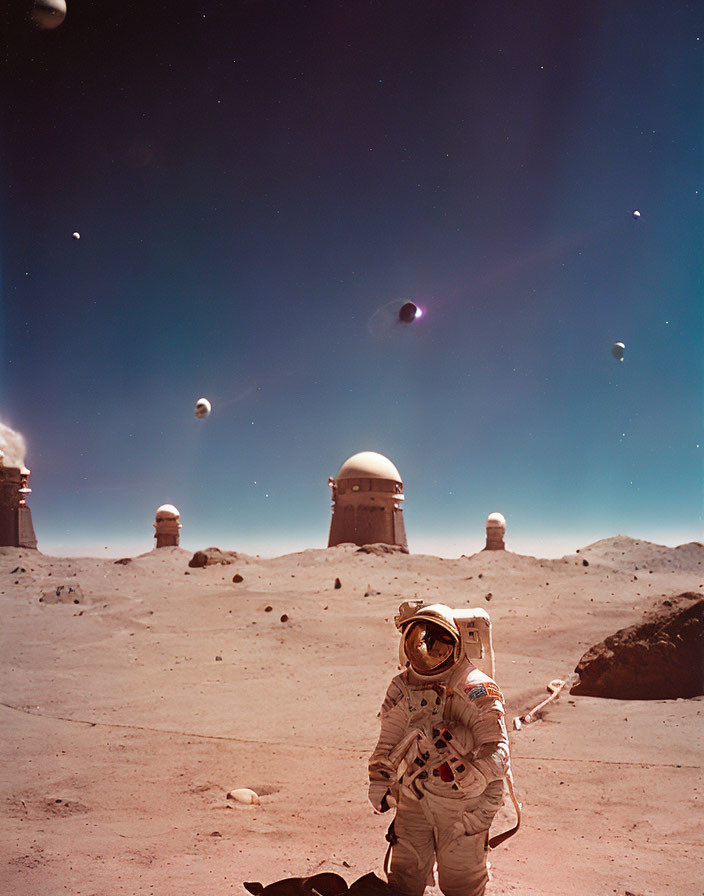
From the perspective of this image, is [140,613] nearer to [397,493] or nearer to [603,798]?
[603,798]

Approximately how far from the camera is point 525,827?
4.68 meters

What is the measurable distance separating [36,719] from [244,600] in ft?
22.7

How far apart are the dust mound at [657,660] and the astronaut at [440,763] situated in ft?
19.7

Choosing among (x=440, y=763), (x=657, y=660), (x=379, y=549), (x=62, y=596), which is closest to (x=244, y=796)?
(x=440, y=763)

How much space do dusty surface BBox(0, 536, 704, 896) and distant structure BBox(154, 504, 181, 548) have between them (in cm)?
1205

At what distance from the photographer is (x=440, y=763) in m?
3.10

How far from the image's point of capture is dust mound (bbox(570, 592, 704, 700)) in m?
8.04

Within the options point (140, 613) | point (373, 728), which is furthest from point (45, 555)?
point (373, 728)

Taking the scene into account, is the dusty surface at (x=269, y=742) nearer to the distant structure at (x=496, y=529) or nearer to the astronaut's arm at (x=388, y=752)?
the astronaut's arm at (x=388, y=752)

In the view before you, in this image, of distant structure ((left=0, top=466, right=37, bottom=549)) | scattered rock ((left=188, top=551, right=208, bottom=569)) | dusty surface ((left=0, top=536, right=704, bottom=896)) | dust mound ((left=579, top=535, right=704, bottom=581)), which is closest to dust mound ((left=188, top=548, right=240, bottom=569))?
scattered rock ((left=188, top=551, right=208, bottom=569))

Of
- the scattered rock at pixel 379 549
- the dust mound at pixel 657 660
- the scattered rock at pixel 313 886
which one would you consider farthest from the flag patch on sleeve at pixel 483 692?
the scattered rock at pixel 379 549

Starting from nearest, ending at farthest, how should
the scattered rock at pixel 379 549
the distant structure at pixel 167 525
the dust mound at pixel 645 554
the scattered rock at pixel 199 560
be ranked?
1. the scattered rock at pixel 199 560
2. the dust mound at pixel 645 554
3. the scattered rock at pixel 379 549
4. the distant structure at pixel 167 525

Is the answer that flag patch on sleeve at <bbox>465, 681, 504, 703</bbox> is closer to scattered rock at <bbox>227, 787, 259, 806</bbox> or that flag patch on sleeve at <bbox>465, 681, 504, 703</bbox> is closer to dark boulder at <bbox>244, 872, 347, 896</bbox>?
dark boulder at <bbox>244, 872, 347, 896</bbox>

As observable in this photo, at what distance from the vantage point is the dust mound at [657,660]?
26.4 ft
